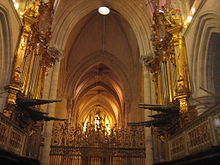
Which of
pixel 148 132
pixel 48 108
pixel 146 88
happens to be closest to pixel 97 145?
pixel 148 132

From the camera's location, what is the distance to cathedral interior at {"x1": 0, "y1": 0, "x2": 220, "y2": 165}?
601 cm

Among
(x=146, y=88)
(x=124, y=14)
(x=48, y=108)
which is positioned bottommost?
(x=48, y=108)

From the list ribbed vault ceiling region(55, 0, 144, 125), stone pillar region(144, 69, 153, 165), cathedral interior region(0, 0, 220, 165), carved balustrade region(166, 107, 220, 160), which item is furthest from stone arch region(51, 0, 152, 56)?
carved balustrade region(166, 107, 220, 160)

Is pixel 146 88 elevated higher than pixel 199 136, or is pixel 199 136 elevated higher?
pixel 146 88

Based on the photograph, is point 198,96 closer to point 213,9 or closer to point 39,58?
point 213,9

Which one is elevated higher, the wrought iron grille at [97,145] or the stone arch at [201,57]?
the stone arch at [201,57]

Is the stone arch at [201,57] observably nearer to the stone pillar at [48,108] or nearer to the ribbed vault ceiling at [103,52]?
the stone pillar at [48,108]

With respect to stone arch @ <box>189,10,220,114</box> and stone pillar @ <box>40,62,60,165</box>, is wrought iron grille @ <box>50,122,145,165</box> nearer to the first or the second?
stone pillar @ <box>40,62,60,165</box>

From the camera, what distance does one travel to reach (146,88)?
10914mm

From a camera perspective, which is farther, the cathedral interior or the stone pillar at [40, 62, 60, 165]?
the stone pillar at [40, 62, 60, 165]

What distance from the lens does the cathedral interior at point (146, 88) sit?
6012 mm

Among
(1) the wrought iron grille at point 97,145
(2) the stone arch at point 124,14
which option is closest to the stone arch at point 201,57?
(1) the wrought iron grille at point 97,145

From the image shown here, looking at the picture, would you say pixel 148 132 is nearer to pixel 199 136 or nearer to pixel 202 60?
pixel 202 60

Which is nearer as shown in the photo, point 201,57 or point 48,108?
point 201,57
